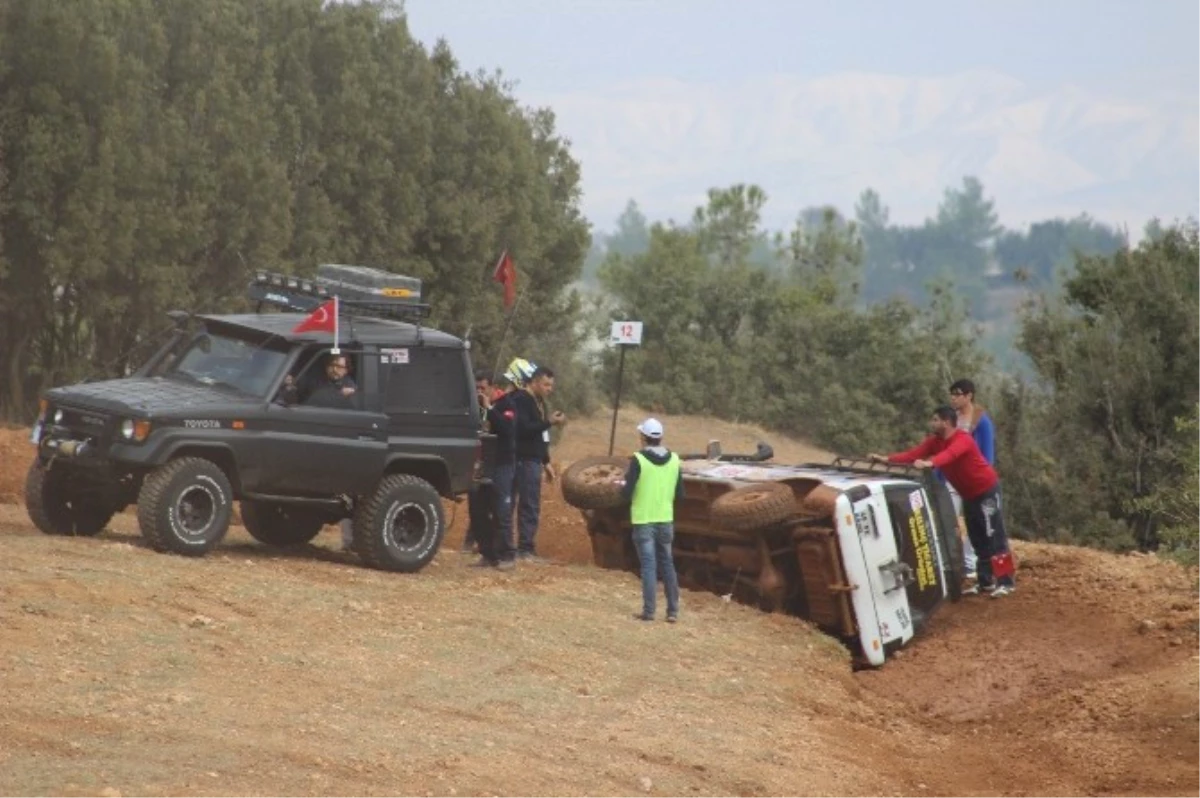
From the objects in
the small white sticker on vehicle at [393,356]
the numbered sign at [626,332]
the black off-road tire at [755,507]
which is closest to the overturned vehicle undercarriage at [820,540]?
the black off-road tire at [755,507]

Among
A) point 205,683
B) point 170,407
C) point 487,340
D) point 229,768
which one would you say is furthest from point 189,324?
point 487,340

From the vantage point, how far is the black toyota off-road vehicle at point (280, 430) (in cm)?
1636

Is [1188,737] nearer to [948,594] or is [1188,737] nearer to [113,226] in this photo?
[948,594]

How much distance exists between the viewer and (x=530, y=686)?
44.4 feet

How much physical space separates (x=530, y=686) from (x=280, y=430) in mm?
4248

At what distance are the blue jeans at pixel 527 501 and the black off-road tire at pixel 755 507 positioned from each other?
6.53ft

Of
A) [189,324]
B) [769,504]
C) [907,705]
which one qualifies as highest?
[189,324]

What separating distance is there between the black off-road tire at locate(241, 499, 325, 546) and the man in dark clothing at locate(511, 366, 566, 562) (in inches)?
69.7

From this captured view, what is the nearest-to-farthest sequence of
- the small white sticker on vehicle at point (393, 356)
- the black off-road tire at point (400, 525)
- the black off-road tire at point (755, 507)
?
1. the black off-road tire at point (755, 507)
2. the black off-road tire at point (400, 525)
3. the small white sticker on vehicle at point (393, 356)

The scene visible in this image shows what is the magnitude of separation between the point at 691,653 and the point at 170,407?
171 inches

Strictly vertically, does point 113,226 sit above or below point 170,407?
above

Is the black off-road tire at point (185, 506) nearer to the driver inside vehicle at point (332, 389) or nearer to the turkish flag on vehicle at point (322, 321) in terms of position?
the driver inside vehicle at point (332, 389)

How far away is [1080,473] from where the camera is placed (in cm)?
3303

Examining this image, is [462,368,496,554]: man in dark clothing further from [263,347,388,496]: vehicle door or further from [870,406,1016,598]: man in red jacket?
[870,406,1016,598]: man in red jacket
